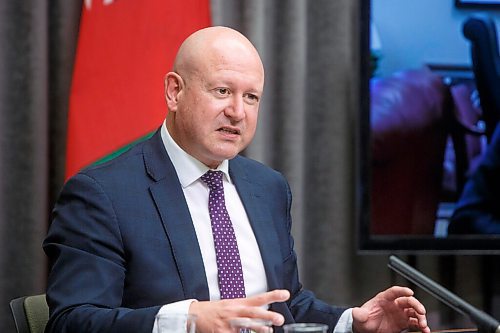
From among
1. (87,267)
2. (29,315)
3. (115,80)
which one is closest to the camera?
(87,267)

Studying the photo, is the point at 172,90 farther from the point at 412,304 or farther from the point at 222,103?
the point at 412,304

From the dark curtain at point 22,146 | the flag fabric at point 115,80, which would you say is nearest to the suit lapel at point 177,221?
the flag fabric at point 115,80

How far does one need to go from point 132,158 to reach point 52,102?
3.86ft

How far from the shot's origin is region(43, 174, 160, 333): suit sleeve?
1698 millimetres

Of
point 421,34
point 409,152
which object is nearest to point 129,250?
point 409,152

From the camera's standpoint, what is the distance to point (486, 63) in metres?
3.33

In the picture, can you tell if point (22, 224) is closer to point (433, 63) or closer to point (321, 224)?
point (321, 224)

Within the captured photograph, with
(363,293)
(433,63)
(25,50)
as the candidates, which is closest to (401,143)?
(433,63)

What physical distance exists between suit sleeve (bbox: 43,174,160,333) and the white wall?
5.61ft

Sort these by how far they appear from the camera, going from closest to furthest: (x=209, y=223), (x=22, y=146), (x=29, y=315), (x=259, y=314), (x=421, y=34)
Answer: (x=259, y=314) < (x=29, y=315) < (x=209, y=223) < (x=22, y=146) < (x=421, y=34)

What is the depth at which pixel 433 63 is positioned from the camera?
3.32 m

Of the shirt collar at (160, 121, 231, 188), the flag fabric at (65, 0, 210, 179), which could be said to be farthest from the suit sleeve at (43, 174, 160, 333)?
the flag fabric at (65, 0, 210, 179)

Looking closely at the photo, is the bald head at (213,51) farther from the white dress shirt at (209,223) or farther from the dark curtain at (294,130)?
the dark curtain at (294,130)

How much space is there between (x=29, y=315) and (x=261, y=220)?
0.64 metres
